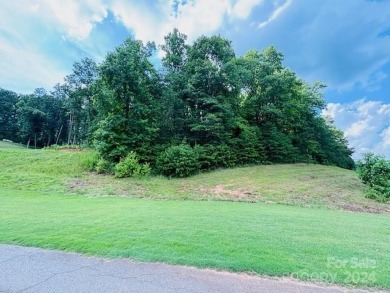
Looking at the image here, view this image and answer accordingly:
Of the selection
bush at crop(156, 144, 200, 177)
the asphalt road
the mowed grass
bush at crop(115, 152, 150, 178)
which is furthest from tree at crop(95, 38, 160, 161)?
the asphalt road

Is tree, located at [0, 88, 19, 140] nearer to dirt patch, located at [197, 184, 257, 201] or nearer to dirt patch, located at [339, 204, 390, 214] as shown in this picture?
dirt patch, located at [197, 184, 257, 201]

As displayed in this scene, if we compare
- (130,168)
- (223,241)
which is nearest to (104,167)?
(130,168)

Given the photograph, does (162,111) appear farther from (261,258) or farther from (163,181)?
(261,258)

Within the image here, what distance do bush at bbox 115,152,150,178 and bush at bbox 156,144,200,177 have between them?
49.9 inches

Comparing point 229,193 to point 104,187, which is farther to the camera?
point 104,187

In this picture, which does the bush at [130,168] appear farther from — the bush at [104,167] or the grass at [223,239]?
the grass at [223,239]

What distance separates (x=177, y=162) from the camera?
63.9 feet

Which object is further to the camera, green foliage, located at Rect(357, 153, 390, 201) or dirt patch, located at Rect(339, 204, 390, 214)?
green foliage, located at Rect(357, 153, 390, 201)

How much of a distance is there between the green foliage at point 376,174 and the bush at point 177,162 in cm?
1170

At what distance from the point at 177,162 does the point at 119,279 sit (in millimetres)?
15769

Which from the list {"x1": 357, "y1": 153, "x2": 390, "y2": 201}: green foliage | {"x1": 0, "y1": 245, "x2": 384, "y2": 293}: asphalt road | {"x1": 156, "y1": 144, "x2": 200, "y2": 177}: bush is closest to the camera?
{"x1": 0, "y1": 245, "x2": 384, "y2": 293}: asphalt road

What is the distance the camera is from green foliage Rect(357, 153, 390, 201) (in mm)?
14641

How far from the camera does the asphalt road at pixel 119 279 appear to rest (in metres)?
3.48

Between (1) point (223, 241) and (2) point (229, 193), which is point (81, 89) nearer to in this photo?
(2) point (229, 193)
